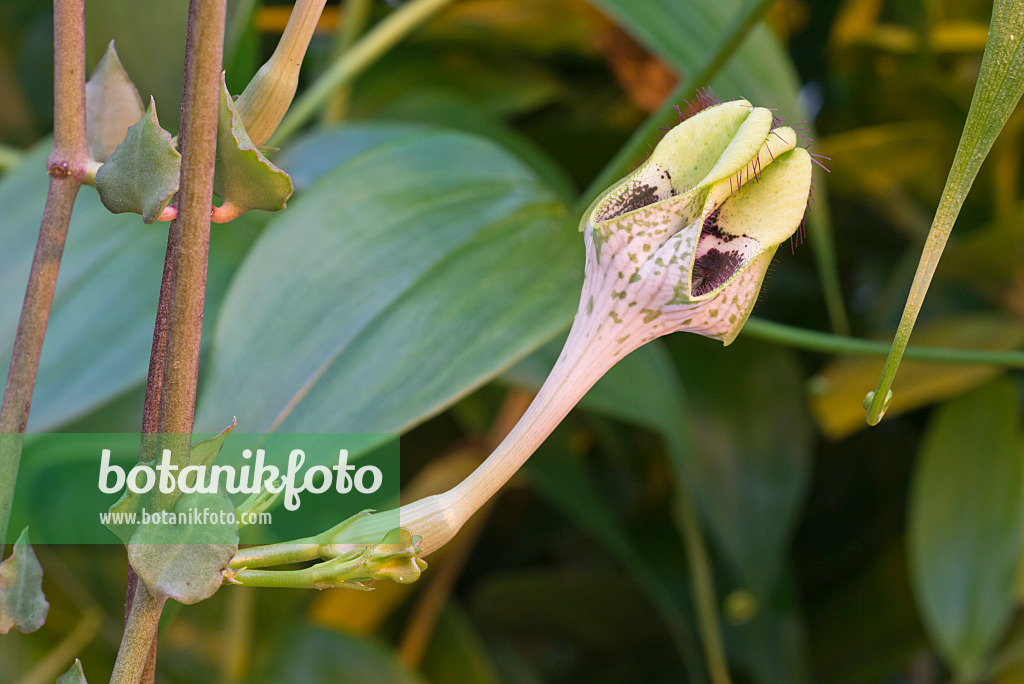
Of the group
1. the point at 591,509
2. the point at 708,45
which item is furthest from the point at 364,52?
the point at 591,509

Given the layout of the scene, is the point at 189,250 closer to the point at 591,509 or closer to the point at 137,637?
the point at 137,637

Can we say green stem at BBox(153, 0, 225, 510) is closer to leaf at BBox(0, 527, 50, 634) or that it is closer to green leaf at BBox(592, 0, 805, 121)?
leaf at BBox(0, 527, 50, 634)

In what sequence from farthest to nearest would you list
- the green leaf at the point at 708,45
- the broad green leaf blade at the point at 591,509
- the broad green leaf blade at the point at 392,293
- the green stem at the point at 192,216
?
the broad green leaf blade at the point at 591,509, the green leaf at the point at 708,45, the broad green leaf blade at the point at 392,293, the green stem at the point at 192,216

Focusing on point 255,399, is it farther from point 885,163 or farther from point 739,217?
point 885,163

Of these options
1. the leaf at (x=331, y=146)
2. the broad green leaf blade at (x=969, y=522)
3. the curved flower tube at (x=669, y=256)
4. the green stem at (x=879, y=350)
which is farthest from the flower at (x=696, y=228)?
the broad green leaf blade at (x=969, y=522)

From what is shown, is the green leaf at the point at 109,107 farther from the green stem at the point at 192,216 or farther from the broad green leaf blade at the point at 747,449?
the broad green leaf blade at the point at 747,449

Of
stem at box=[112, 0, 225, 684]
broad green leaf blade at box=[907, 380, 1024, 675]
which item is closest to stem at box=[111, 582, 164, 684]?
stem at box=[112, 0, 225, 684]
